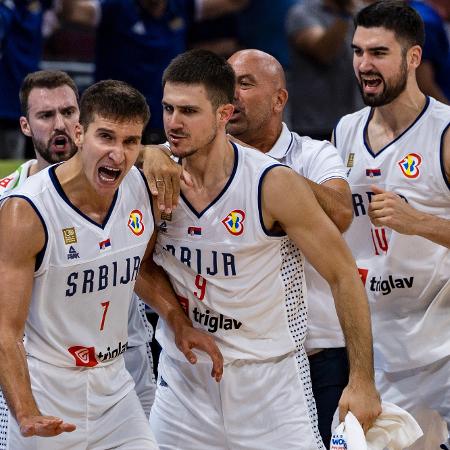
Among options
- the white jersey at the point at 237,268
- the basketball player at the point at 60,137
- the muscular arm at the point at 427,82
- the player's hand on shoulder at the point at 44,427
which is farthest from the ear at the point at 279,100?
the muscular arm at the point at 427,82

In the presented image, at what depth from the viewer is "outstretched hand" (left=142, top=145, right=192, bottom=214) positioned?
5.59 m

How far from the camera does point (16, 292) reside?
5.16 metres

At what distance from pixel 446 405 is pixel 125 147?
2416mm

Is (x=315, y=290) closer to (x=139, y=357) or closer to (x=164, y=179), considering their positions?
(x=139, y=357)

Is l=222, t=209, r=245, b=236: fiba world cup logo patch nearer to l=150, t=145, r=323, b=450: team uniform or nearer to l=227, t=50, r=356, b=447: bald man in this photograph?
l=150, t=145, r=323, b=450: team uniform

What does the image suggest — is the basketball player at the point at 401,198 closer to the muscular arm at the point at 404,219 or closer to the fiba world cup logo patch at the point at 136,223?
the muscular arm at the point at 404,219

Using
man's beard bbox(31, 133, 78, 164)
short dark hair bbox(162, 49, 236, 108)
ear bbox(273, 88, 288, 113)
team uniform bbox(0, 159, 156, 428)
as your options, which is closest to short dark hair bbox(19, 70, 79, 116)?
man's beard bbox(31, 133, 78, 164)

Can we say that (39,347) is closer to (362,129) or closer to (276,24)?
(362,129)

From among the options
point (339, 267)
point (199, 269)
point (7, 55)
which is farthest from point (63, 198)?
point (7, 55)

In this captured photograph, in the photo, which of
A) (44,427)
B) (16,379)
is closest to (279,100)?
(16,379)

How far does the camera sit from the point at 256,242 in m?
5.68

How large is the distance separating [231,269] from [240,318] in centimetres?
23

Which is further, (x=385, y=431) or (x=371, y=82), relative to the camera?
(x=371, y=82)

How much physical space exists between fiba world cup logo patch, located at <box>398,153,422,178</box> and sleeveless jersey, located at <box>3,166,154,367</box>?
1.66 metres
